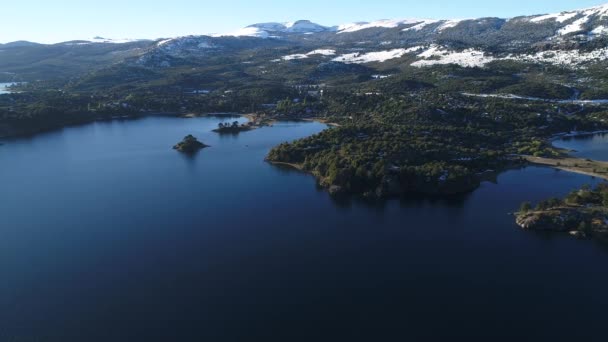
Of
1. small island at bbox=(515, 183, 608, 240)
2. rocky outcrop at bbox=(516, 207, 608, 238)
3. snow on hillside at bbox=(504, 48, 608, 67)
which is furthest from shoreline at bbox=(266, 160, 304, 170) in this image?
snow on hillside at bbox=(504, 48, 608, 67)

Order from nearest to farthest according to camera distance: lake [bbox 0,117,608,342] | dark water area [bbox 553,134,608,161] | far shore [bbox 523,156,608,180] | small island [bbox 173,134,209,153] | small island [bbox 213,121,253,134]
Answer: lake [bbox 0,117,608,342]
far shore [bbox 523,156,608,180]
dark water area [bbox 553,134,608,161]
small island [bbox 173,134,209,153]
small island [bbox 213,121,253,134]

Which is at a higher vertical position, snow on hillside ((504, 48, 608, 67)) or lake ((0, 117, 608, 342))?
snow on hillside ((504, 48, 608, 67))

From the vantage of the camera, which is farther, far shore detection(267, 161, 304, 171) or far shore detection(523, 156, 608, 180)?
far shore detection(267, 161, 304, 171)

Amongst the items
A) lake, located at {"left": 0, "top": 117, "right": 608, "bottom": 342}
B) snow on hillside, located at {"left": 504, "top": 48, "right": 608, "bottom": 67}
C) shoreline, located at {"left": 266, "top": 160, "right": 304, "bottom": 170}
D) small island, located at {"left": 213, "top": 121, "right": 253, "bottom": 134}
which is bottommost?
lake, located at {"left": 0, "top": 117, "right": 608, "bottom": 342}

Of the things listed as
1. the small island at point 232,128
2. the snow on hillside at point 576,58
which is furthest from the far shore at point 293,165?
the snow on hillside at point 576,58

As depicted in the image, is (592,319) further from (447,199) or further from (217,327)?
(217,327)

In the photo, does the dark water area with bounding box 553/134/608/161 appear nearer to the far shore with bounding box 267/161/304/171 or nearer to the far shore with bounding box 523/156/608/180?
the far shore with bounding box 523/156/608/180
